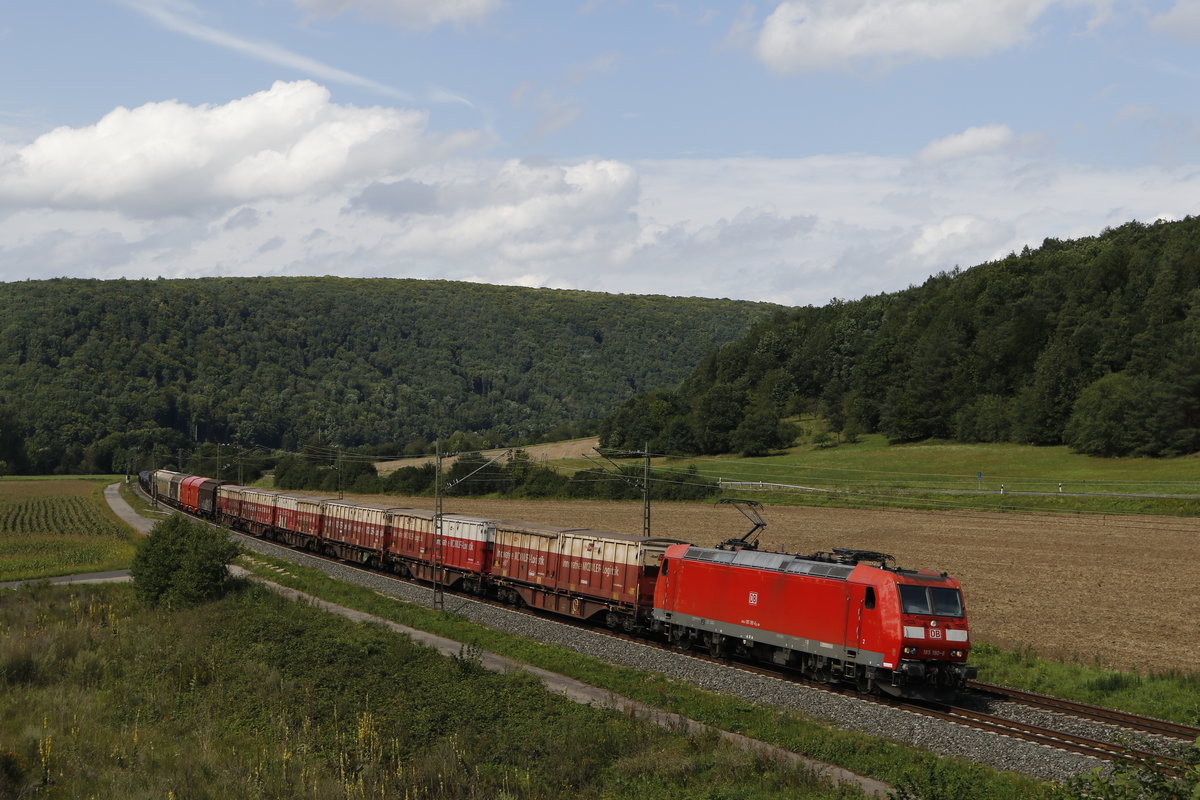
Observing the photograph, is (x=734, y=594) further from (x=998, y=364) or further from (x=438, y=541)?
(x=998, y=364)

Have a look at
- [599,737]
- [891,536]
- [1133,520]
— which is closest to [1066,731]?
[599,737]

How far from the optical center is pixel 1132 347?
97.5 meters

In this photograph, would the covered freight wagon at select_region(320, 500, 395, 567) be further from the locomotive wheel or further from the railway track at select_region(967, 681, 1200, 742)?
the railway track at select_region(967, 681, 1200, 742)

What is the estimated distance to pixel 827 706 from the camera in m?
25.5

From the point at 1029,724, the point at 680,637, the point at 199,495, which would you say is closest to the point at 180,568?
the point at 680,637

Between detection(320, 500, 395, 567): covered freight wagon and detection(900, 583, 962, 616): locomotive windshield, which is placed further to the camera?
detection(320, 500, 395, 567): covered freight wagon

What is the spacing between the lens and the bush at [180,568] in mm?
43125

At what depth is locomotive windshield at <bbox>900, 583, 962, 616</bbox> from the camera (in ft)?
83.7

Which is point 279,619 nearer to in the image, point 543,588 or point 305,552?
point 543,588

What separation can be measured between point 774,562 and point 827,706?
5.24 metres

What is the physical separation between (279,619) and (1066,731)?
27.0 m

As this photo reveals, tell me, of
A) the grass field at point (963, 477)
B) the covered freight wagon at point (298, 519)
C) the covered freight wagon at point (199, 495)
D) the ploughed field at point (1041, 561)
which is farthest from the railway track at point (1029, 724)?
the covered freight wagon at point (199, 495)

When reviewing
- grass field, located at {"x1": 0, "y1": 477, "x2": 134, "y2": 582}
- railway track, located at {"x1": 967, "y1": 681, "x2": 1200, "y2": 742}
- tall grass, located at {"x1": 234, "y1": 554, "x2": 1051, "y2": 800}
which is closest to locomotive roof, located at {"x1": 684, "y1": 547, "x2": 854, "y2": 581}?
tall grass, located at {"x1": 234, "y1": 554, "x2": 1051, "y2": 800}

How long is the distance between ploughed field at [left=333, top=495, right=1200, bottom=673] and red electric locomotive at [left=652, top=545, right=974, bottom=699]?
5.86 meters
